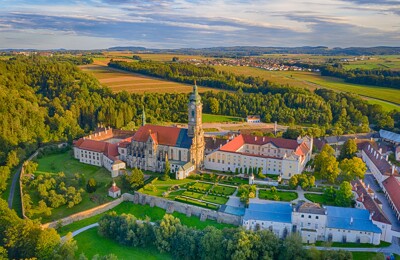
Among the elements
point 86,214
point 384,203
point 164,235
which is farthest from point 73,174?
point 384,203

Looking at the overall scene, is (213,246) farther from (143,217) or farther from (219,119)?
(219,119)

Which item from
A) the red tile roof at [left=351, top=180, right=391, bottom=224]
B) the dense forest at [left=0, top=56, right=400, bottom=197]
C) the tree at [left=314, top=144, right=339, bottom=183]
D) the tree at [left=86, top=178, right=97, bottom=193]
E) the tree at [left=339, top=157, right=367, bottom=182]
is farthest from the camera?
the dense forest at [left=0, top=56, right=400, bottom=197]

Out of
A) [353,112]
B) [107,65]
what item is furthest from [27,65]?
[353,112]

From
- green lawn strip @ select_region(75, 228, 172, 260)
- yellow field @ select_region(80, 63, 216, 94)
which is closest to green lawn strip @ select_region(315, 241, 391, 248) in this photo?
green lawn strip @ select_region(75, 228, 172, 260)

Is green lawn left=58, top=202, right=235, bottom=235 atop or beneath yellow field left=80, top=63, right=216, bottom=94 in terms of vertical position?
beneath

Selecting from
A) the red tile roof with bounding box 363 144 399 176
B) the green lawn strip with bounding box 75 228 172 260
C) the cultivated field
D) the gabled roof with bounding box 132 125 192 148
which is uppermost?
the cultivated field

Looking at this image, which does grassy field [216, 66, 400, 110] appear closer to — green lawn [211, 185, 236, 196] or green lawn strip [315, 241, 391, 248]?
green lawn [211, 185, 236, 196]

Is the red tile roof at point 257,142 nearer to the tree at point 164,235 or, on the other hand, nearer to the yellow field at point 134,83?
the tree at point 164,235
